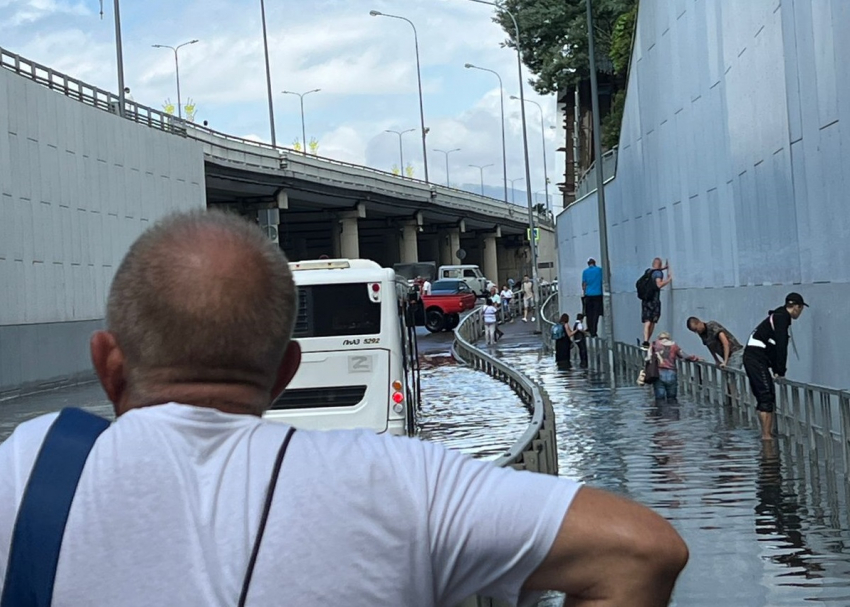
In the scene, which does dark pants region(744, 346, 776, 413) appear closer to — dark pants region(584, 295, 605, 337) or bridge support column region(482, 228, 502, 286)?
dark pants region(584, 295, 605, 337)

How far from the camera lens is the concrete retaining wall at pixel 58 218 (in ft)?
129

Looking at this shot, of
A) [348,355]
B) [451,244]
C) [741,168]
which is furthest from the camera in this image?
[451,244]

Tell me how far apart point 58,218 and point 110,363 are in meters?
42.0

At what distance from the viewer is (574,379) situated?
3434 cm

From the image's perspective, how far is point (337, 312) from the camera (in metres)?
19.9

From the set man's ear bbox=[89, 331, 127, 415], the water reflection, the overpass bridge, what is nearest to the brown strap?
man's ear bbox=[89, 331, 127, 415]

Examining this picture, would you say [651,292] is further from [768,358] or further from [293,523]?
[293,523]

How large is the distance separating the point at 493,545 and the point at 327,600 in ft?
0.82

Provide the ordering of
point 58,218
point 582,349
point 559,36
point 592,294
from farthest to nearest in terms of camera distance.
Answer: point 559,36, point 58,218, point 592,294, point 582,349

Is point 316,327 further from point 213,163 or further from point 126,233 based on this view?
point 213,163

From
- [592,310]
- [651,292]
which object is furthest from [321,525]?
[592,310]

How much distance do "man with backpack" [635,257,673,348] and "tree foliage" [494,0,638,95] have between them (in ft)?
106

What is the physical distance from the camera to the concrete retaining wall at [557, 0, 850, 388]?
64.2 ft

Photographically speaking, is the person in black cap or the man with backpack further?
the man with backpack
